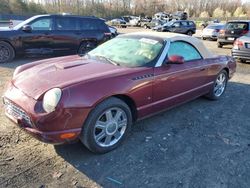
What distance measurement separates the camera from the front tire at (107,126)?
10.3ft

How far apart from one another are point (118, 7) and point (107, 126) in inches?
3400

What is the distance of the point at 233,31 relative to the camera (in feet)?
47.0

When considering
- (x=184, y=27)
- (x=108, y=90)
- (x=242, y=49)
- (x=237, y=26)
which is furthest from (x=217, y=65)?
(x=184, y=27)

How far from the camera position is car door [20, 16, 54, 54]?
9.22 metres

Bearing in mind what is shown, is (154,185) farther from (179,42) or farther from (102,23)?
(102,23)

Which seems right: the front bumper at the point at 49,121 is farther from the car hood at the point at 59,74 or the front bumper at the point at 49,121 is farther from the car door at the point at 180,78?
the car door at the point at 180,78

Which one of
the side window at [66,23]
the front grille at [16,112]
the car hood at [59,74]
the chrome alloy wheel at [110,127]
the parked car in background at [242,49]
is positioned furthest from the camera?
the side window at [66,23]

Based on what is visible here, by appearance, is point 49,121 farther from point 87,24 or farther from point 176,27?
point 176,27

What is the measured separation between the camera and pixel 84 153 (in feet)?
11.2

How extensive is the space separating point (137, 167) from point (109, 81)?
1.13m

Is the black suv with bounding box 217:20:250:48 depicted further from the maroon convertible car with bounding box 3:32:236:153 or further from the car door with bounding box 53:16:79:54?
the maroon convertible car with bounding box 3:32:236:153

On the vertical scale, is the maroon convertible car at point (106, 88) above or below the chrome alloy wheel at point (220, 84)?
above

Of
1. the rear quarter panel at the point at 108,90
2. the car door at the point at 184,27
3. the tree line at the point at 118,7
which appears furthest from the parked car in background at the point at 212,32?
the tree line at the point at 118,7

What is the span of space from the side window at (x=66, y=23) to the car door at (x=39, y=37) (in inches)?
10.9
